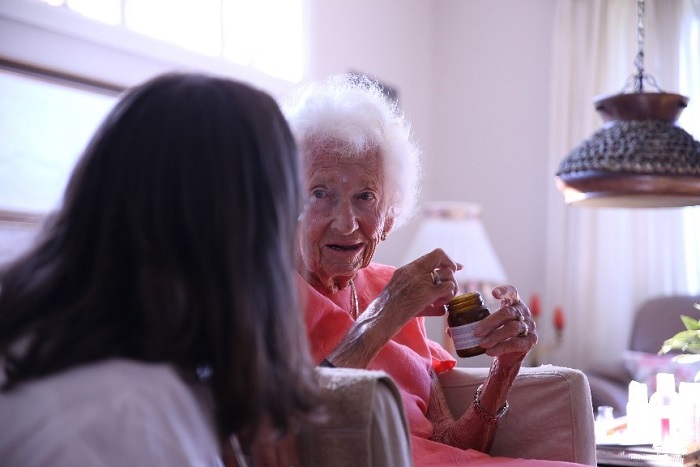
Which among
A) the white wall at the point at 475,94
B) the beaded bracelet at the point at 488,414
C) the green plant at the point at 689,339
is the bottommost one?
the beaded bracelet at the point at 488,414

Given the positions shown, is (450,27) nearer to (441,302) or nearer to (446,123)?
(446,123)

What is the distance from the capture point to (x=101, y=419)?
713 mm

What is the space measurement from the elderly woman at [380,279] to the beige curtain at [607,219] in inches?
122

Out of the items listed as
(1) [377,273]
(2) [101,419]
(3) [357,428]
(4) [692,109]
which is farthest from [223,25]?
(2) [101,419]

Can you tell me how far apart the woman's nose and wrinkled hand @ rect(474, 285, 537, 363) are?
332 mm

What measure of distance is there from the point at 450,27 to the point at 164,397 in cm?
517

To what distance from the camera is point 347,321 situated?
5.58ft

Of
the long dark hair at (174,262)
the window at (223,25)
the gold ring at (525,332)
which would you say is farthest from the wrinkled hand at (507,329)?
the window at (223,25)

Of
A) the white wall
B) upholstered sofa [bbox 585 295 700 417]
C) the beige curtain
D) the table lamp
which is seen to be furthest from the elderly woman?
the beige curtain

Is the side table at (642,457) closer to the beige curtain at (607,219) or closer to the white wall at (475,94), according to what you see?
the beige curtain at (607,219)

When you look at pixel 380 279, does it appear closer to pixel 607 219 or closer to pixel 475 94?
pixel 607 219

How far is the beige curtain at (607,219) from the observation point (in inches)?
184

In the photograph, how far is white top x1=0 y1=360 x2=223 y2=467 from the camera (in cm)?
70

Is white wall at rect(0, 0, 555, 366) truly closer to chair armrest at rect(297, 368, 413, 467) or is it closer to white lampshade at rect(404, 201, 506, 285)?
white lampshade at rect(404, 201, 506, 285)
